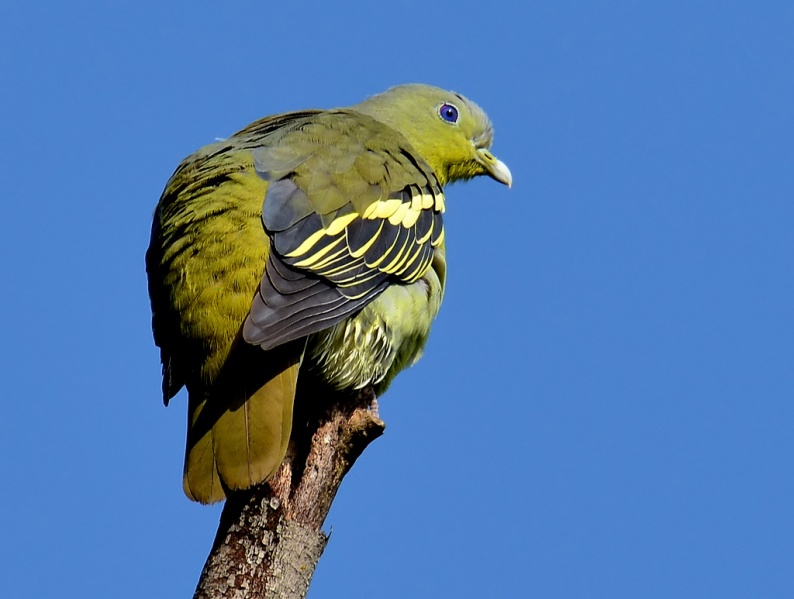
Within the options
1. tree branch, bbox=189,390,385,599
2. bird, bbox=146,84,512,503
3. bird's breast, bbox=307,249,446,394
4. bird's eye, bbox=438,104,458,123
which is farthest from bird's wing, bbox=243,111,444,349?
bird's eye, bbox=438,104,458,123

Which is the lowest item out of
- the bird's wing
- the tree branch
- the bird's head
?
the tree branch

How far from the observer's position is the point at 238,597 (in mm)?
3906

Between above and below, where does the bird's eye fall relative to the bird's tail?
above

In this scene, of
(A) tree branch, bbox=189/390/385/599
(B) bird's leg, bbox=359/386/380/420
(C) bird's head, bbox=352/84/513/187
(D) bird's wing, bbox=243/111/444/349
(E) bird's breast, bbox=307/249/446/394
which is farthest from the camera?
(C) bird's head, bbox=352/84/513/187

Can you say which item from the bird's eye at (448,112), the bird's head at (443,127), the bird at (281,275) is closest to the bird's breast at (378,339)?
the bird at (281,275)

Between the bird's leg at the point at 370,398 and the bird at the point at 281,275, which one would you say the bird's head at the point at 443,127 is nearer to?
the bird at the point at 281,275

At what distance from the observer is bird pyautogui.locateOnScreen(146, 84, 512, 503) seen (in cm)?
417

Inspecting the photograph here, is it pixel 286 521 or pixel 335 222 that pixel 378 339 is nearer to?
pixel 335 222

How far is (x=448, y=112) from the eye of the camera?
6965mm

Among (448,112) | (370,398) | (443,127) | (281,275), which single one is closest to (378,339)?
(370,398)

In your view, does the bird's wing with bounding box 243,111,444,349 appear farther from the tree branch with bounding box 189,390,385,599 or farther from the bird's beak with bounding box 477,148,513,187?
the bird's beak with bounding box 477,148,513,187

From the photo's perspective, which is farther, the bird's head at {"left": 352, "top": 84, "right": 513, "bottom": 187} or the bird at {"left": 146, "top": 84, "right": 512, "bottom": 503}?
the bird's head at {"left": 352, "top": 84, "right": 513, "bottom": 187}

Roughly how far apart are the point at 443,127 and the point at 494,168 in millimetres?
489

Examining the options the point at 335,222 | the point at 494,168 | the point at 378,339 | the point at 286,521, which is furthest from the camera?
the point at 494,168
